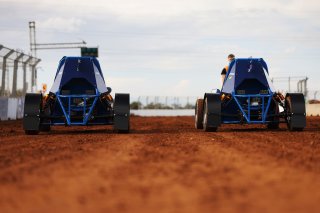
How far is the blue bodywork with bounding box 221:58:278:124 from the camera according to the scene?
15031 millimetres

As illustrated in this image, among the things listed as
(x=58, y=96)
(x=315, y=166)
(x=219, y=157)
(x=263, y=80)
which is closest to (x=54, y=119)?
(x=58, y=96)

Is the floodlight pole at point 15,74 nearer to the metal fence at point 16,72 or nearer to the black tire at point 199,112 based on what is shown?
the metal fence at point 16,72

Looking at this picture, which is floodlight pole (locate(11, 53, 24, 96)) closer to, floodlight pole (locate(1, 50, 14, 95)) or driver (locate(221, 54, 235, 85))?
floodlight pole (locate(1, 50, 14, 95))

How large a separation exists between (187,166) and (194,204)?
2364mm

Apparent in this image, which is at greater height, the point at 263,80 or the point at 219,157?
the point at 263,80

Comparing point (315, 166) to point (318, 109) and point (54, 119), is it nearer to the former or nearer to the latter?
point (54, 119)

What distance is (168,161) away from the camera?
24.4 ft

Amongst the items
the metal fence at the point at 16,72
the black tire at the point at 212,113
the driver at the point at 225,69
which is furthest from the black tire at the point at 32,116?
the metal fence at the point at 16,72

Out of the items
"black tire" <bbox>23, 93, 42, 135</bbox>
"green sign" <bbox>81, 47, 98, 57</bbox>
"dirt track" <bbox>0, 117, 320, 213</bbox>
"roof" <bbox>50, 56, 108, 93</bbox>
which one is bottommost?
"dirt track" <bbox>0, 117, 320, 213</bbox>

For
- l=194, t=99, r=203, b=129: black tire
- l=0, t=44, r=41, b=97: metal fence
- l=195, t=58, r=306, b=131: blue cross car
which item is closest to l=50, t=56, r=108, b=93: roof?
l=194, t=99, r=203, b=129: black tire

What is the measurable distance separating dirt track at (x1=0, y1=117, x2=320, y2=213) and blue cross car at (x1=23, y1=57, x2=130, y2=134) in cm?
539

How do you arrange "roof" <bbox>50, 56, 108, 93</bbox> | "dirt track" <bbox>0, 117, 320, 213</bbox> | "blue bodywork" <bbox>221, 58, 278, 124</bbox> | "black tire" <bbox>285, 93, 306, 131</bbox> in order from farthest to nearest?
"roof" <bbox>50, 56, 108, 93</bbox> < "blue bodywork" <bbox>221, 58, 278, 124</bbox> < "black tire" <bbox>285, 93, 306, 131</bbox> < "dirt track" <bbox>0, 117, 320, 213</bbox>

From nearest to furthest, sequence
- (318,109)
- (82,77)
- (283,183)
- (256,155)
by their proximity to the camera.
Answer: (283,183)
(256,155)
(82,77)
(318,109)

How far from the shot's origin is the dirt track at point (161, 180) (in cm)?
453
